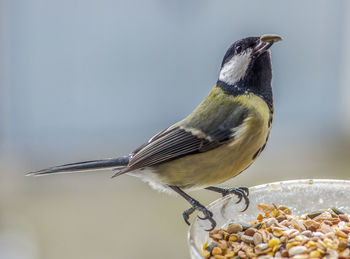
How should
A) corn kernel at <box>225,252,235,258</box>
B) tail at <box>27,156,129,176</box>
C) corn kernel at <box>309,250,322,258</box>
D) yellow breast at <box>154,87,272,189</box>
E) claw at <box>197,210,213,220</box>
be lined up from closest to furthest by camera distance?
corn kernel at <box>309,250,322,258</box>, corn kernel at <box>225,252,235,258</box>, claw at <box>197,210,213,220</box>, yellow breast at <box>154,87,272,189</box>, tail at <box>27,156,129,176</box>

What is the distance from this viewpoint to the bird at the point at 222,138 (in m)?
1.57

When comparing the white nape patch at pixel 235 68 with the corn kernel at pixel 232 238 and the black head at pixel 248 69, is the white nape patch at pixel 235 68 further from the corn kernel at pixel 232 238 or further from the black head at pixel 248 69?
the corn kernel at pixel 232 238

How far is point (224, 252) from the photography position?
1.35m

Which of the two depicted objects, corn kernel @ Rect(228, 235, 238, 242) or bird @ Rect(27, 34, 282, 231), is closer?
corn kernel @ Rect(228, 235, 238, 242)

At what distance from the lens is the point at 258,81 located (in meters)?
1.65

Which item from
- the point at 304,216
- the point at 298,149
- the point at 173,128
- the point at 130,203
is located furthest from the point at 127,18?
the point at 304,216

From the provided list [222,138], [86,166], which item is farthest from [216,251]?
[86,166]

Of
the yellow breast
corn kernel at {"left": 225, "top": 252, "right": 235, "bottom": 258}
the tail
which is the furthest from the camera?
the tail

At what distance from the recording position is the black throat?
1.62 meters

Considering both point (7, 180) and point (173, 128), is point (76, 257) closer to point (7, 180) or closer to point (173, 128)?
point (7, 180)

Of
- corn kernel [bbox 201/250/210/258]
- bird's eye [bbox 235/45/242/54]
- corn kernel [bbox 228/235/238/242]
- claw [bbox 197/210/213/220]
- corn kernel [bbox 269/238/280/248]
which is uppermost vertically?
bird's eye [bbox 235/45/242/54]

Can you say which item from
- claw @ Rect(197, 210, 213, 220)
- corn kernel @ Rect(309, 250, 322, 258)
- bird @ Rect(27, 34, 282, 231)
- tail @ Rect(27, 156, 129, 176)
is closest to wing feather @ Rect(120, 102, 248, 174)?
bird @ Rect(27, 34, 282, 231)

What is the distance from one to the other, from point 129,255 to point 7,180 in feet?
4.79

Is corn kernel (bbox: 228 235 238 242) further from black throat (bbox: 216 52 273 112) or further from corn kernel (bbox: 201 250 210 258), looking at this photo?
black throat (bbox: 216 52 273 112)
